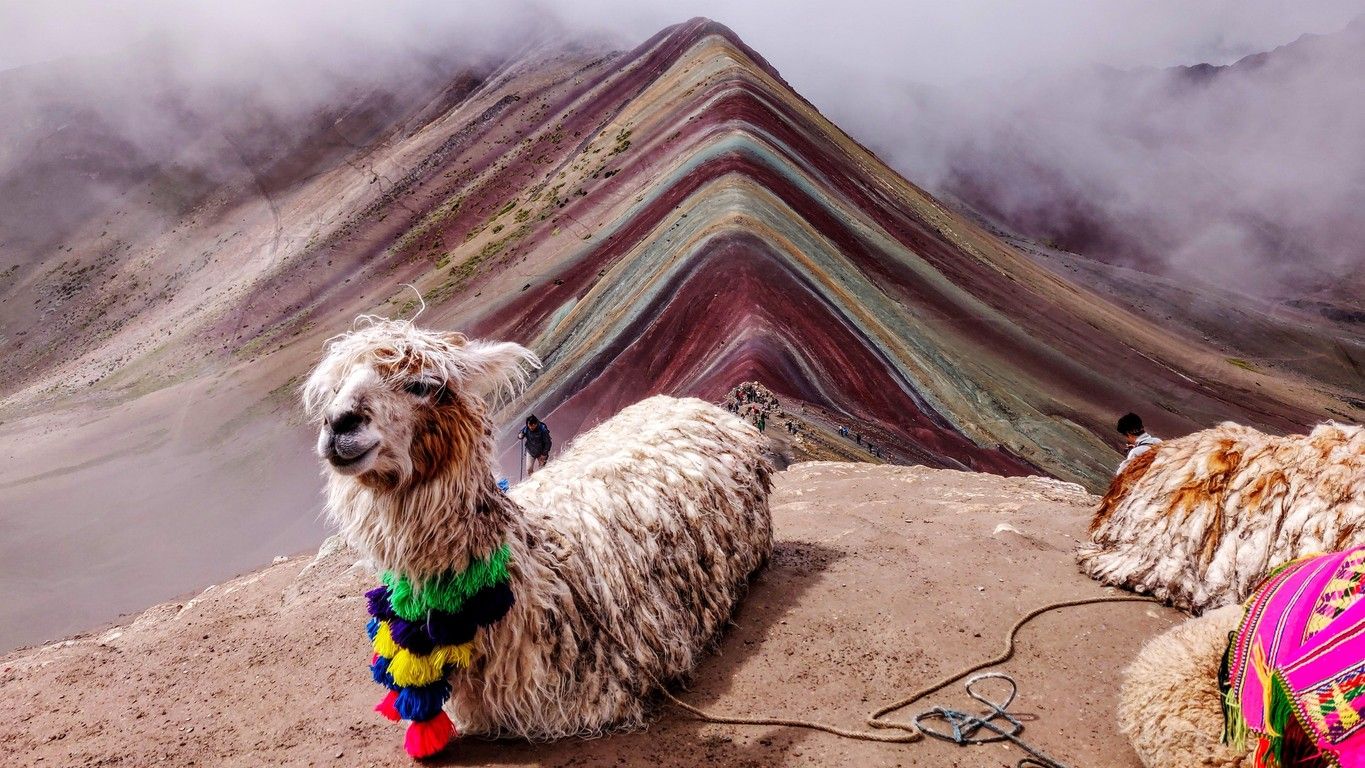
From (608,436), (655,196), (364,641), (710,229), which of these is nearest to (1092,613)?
(608,436)

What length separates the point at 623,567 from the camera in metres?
3.92

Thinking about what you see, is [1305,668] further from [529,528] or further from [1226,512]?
[529,528]

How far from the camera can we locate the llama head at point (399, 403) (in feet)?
9.34

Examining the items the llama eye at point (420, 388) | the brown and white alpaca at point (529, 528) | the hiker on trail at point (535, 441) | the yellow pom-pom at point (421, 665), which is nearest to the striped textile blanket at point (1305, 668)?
the brown and white alpaca at point (529, 528)

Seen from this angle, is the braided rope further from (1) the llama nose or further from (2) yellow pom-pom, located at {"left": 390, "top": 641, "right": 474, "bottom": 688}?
(1) the llama nose

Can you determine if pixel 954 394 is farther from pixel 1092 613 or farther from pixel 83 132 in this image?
pixel 83 132

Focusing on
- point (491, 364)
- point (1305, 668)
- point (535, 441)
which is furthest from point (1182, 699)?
point (535, 441)

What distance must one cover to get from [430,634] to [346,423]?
89 cm

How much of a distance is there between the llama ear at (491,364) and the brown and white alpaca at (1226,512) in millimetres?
3559

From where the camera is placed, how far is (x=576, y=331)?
718 inches

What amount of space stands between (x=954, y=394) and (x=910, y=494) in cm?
910

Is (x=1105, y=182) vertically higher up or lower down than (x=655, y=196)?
higher up

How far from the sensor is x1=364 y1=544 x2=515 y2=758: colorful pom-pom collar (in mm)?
3178

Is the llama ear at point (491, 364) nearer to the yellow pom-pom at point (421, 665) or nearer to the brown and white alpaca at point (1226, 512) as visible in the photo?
the yellow pom-pom at point (421, 665)
